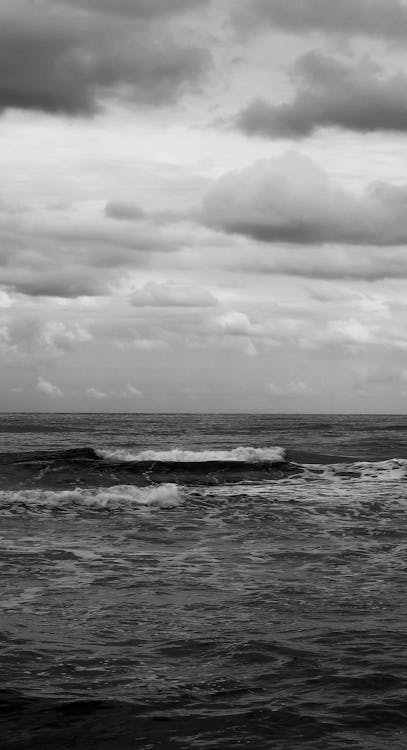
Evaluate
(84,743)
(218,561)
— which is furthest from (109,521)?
(84,743)

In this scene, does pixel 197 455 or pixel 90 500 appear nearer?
pixel 90 500

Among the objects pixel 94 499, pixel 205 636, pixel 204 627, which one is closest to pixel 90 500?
pixel 94 499

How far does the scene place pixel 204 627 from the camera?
8203 mm

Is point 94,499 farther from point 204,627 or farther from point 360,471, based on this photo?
point 360,471

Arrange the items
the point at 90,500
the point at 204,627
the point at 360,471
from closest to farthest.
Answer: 1. the point at 204,627
2. the point at 90,500
3. the point at 360,471

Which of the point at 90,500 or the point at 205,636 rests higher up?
the point at 205,636

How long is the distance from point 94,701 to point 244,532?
8.84 meters

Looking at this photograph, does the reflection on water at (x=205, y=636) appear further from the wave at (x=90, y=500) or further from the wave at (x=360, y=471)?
the wave at (x=360, y=471)

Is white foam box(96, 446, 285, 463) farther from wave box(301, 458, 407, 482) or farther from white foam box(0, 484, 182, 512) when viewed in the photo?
white foam box(0, 484, 182, 512)

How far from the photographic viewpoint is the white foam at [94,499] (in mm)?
19031

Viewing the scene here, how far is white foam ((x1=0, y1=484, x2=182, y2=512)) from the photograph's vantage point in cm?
1903

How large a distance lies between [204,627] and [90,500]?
1175 cm

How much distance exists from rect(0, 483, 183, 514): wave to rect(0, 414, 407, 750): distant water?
26cm

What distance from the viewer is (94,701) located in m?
6.15
